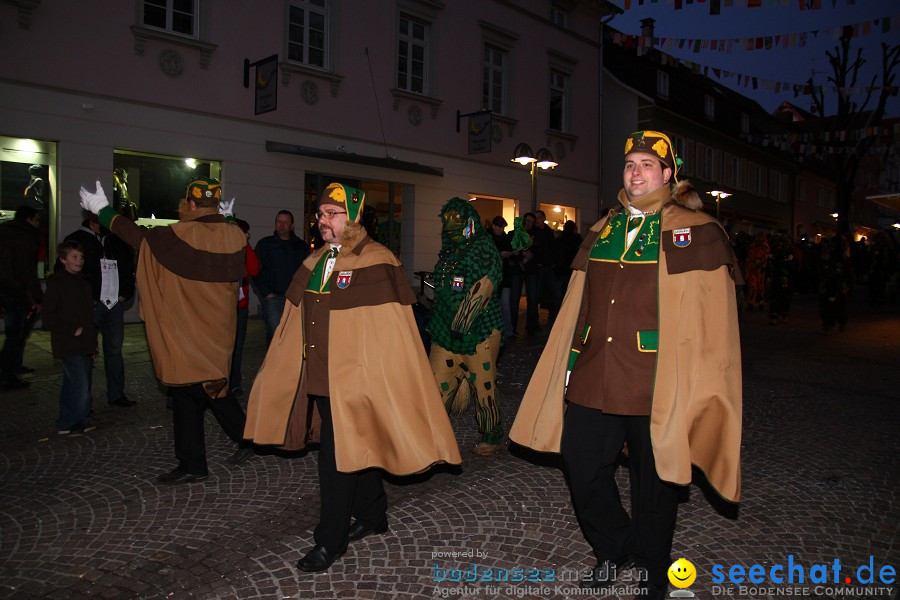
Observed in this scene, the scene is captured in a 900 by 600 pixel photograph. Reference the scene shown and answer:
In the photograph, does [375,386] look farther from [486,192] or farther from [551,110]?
[551,110]

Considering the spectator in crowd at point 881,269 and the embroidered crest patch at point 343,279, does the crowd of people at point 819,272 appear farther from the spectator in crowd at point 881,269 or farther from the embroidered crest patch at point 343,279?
the embroidered crest patch at point 343,279

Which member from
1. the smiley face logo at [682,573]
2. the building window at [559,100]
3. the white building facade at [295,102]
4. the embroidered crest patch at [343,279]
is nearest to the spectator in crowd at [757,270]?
the white building facade at [295,102]

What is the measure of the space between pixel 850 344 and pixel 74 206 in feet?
43.7

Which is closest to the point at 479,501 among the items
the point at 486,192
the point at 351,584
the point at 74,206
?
the point at 351,584

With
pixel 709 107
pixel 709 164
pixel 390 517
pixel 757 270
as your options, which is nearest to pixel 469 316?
pixel 390 517

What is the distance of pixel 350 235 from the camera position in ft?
11.7

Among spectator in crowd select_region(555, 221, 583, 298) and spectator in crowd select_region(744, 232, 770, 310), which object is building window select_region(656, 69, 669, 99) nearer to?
spectator in crowd select_region(744, 232, 770, 310)

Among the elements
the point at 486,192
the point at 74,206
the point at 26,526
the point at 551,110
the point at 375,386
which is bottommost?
the point at 26,526

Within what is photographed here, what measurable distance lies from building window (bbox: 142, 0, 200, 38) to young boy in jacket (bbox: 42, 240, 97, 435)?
7968 millimetres

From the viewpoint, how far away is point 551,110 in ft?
68.8

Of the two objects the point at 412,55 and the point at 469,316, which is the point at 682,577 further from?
the point at 412,55

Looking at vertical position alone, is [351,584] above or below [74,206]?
below

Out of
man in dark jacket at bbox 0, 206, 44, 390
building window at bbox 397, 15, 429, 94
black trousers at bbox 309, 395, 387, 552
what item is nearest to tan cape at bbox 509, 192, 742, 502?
black trousers at bbox 309, 395, 387, 552

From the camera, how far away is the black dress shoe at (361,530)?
12.0 ft
